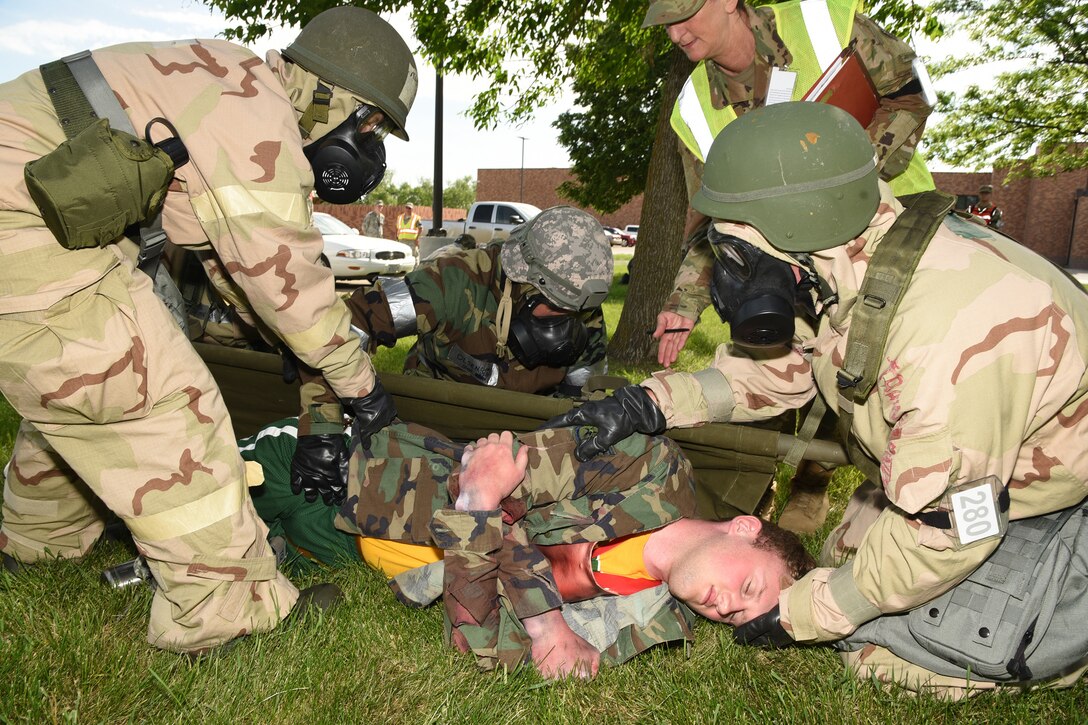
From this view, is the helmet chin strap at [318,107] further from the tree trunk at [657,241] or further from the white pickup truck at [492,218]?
the white pickup truck at [492,218]

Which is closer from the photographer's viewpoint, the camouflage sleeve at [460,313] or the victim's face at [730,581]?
the victim's face at [730,581]

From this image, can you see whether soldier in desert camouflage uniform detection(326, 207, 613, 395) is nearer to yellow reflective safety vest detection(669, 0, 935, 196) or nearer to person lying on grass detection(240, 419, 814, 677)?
yellow reflective safety vest detection(669, 0, 935, 196)

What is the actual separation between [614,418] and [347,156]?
129cm

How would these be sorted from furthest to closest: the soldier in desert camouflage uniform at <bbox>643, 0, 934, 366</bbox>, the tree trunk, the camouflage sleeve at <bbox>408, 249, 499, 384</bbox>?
the tree trunk → the camouflage sleeve at <bbox>408, 249, 499, 384</bbox> → the soldier in desert camouflage uniform at <bbox>643, 0, 934, 366</bbox>

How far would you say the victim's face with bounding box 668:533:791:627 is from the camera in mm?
2621

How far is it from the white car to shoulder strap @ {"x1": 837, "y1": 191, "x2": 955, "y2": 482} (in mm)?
14543

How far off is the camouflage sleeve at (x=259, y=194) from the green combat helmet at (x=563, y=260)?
1.31m

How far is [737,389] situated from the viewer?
2.97 m

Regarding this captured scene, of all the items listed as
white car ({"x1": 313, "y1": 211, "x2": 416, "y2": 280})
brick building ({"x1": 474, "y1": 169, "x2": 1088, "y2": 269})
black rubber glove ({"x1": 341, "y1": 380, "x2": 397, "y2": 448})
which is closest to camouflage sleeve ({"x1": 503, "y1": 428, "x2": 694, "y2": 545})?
black rubber glove ({"x1": 341, "y1": 380, "x2": 397, "y2": 448})

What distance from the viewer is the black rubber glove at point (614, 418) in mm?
2721

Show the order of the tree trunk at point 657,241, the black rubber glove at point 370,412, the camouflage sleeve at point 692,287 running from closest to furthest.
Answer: the black rubber glove at point 370,412 → the camouflage sleeve at point 692,287 → the tree trunk at point 657,241

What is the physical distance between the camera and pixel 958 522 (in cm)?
200

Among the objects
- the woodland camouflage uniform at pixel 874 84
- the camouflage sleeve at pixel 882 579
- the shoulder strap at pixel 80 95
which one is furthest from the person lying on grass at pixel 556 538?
the shoulder strap at pixel 80 95

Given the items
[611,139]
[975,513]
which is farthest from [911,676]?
[611,139]
